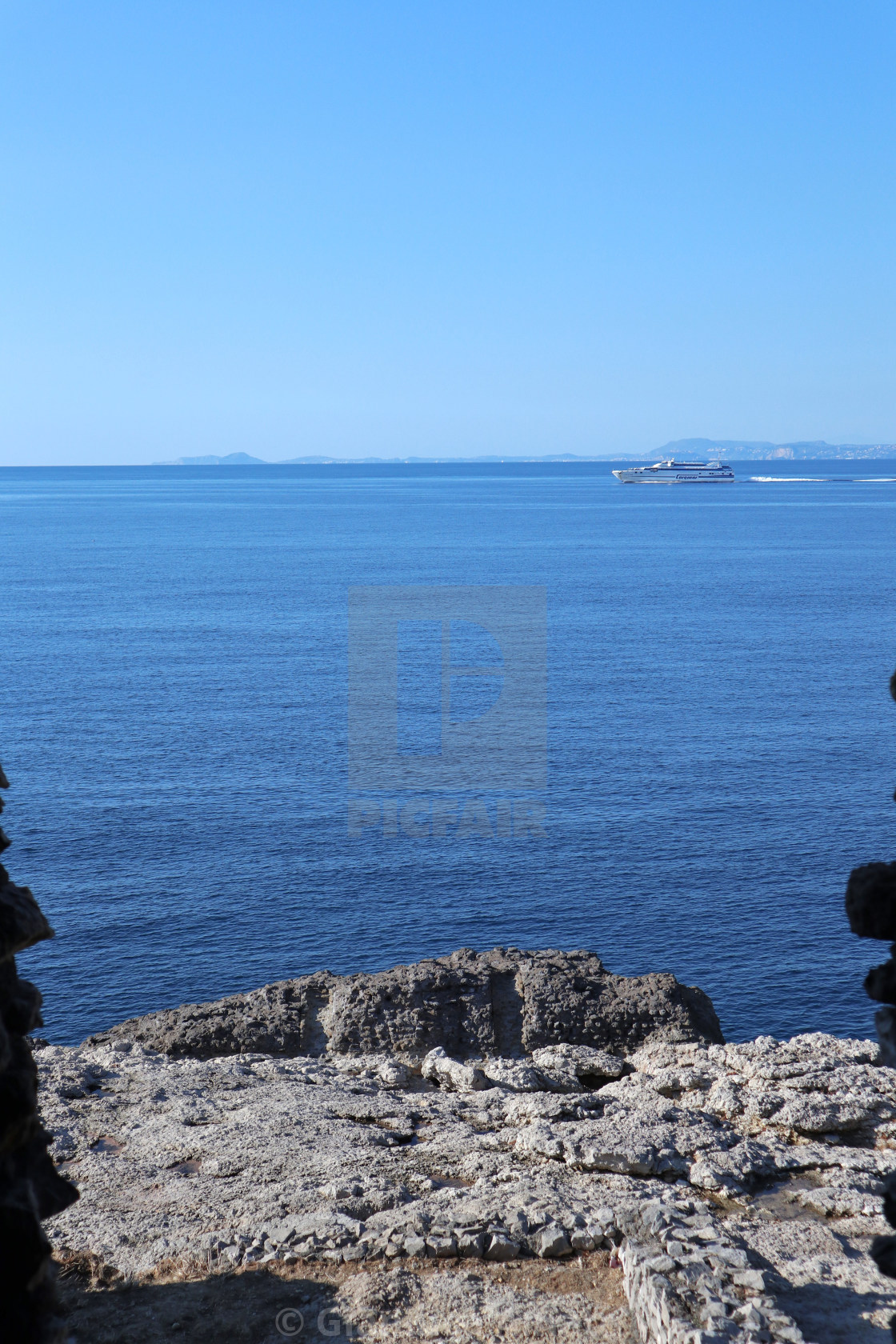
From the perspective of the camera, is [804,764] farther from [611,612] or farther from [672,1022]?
[611,612]

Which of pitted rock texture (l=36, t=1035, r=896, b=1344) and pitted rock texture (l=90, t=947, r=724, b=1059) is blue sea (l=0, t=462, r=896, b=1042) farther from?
pitted rock texture (l=36, t=1035, r=896, b=1344)

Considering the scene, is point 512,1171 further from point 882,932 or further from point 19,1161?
point 882,932

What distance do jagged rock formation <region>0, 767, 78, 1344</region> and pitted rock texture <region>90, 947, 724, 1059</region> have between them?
22.2 metres

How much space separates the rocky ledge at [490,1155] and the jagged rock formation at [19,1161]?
6.10m

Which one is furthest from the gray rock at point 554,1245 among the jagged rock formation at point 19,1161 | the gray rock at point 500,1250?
the jagged rock formation at point 19,1161

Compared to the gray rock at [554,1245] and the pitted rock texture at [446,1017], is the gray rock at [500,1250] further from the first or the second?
the pitted rock texture at [446,1017]

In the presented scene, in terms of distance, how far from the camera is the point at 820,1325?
16906 mm

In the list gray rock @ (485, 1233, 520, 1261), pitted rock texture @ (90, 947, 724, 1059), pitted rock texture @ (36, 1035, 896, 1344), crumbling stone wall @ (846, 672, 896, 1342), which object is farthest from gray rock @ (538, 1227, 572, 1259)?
pitted rock texture @ (90, 947, 724, 1059)

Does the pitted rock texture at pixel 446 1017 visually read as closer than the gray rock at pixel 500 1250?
No

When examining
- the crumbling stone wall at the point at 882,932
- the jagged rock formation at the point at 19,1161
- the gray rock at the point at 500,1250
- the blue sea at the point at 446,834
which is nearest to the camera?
the crumbling stone wall at the point at 882,932

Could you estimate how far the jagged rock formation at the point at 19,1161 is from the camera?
11711mm

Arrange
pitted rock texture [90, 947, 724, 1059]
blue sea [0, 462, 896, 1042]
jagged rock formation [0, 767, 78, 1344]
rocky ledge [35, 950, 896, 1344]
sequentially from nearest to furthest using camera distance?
1. jagged rock formation [0, 767, 78, 1344]
2. rocky ledge [35, 950, 896, 1344]
3. pitted rock texture [90, 947, 724, 1059]
4. blue sea [0, 462, 896, 1042]

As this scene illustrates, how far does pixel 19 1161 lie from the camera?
12.6 metres

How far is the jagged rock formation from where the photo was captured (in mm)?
11711
